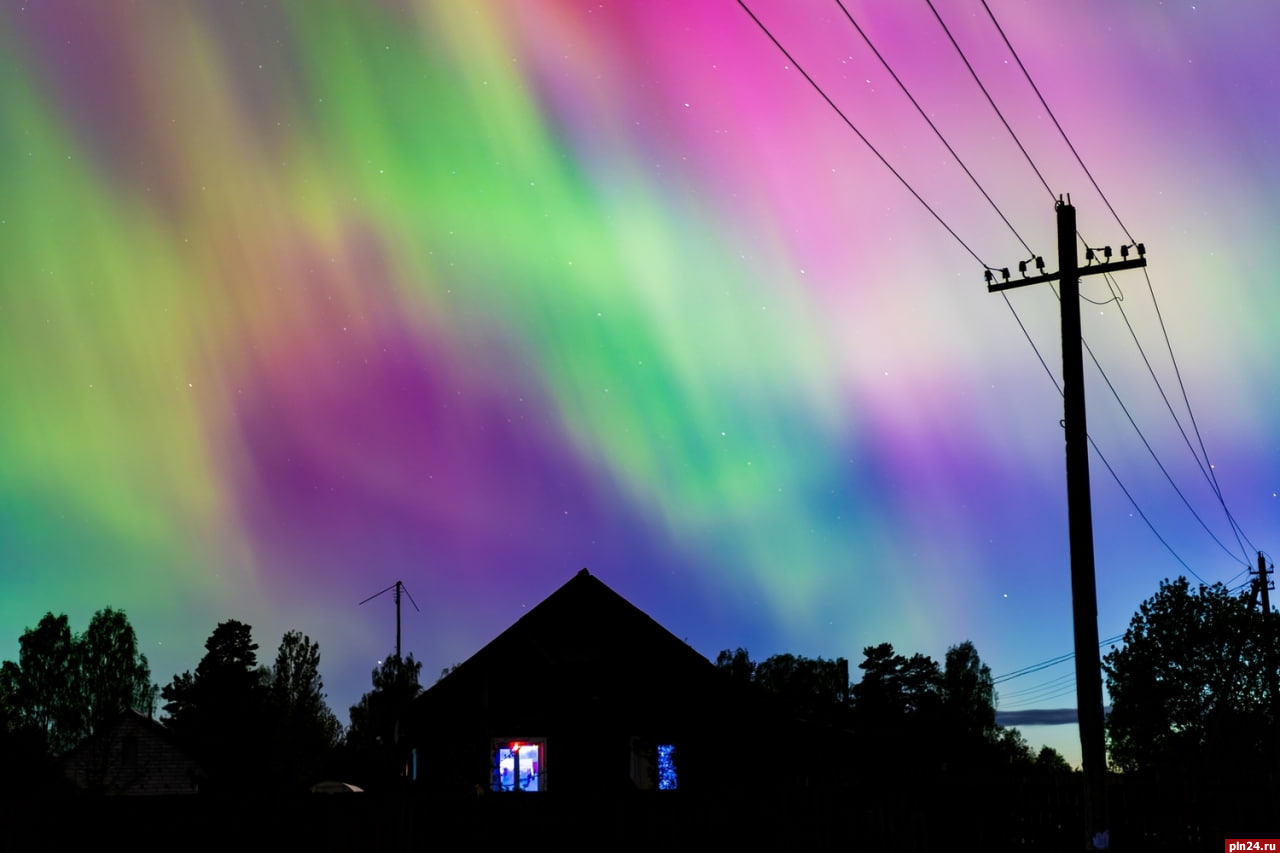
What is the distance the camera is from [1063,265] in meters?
18.5

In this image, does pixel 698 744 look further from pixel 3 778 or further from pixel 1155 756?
pixel 1155 756

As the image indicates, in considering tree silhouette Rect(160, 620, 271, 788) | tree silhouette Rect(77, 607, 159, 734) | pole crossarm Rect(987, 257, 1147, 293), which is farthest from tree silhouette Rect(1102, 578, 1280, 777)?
tree silhouette Rect(77, 607, 159, 734)

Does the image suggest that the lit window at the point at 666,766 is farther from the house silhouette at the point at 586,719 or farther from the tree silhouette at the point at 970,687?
the tree silhouette at the point at 970,687

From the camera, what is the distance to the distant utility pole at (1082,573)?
15977 millimetres

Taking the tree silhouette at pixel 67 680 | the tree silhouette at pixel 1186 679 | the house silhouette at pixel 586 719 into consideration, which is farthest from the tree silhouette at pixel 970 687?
the house silhouette at pixel 586 719

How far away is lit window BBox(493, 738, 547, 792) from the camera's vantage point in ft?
99.9

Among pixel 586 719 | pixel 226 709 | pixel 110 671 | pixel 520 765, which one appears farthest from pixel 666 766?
pixel 110 671

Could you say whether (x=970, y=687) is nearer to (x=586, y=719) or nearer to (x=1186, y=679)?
(x=1186, y=679)

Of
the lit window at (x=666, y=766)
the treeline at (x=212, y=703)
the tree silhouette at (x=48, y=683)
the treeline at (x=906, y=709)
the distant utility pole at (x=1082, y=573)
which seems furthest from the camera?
the tree silhouette at (x=48, y=683)

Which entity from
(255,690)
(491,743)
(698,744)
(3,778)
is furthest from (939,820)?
(255,690)

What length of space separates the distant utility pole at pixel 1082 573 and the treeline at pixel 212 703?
55.1 metres

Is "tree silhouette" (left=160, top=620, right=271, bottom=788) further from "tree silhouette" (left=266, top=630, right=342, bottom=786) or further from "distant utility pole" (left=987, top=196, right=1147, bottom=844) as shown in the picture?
"distant utility pole" (left=987, top=196, right=1147, bottom=844)

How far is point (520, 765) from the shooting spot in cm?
3056

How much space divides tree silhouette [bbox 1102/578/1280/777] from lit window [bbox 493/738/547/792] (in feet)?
125
